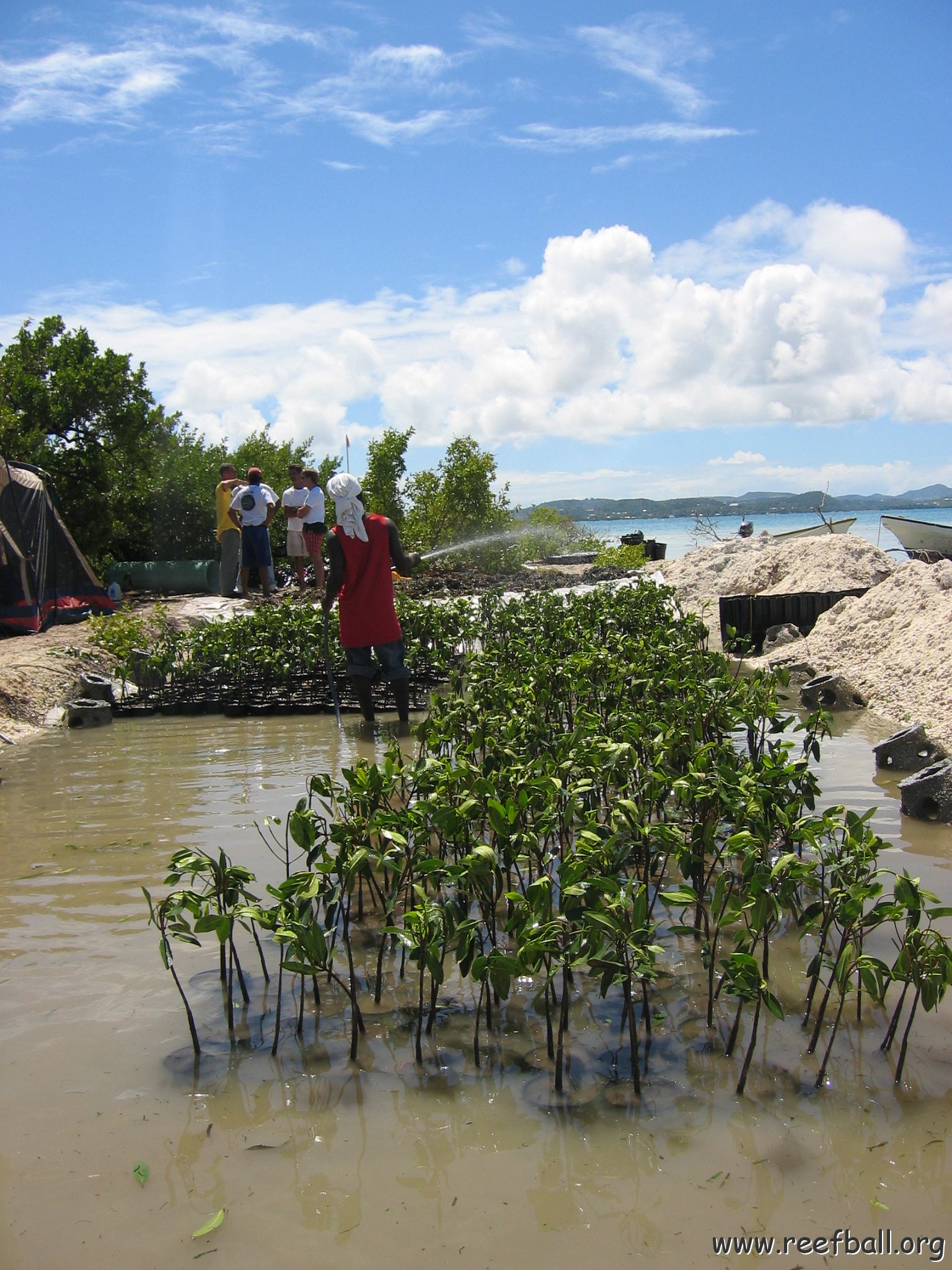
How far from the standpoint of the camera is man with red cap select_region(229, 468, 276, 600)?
12938 millimetres

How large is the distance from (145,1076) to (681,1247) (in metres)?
1.72

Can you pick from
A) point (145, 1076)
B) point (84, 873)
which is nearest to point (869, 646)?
point (84, 873)

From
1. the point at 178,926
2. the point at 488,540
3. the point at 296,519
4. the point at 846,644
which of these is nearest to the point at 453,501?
the point at 488,540

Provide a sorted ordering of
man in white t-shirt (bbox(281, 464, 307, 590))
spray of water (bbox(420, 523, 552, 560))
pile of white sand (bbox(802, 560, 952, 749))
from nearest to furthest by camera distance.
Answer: pile of white sand (bbox(802, 560, 952, 749)), man in white t-shirt (bbox(281, 464, 307, 590)), spray of water (bbox(420, 523, 552, 560))

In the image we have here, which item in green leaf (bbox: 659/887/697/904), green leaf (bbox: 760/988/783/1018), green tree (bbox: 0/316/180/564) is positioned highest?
green tree (bbox: 0/316/180/564)

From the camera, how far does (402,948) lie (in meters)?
3.91

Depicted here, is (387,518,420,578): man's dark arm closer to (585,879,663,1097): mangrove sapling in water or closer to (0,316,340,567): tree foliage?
(585,879,663,1097): mangrove sapling in water

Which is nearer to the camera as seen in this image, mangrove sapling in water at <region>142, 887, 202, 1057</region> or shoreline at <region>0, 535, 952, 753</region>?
mangrove sapling in water at <region>142, 887, 202, 1057</region>

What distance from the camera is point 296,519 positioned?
1398 cm

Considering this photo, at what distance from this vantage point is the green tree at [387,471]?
2011 cm

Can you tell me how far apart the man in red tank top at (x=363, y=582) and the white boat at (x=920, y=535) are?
12.0 meters

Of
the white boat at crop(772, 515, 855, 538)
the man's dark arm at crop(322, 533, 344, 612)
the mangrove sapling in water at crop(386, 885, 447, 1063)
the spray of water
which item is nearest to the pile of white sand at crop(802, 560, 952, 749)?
the man's dark arm at crop(322, 533, 344, 612)

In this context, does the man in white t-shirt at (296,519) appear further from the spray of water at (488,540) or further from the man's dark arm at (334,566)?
the man's dark arm at (334,566)

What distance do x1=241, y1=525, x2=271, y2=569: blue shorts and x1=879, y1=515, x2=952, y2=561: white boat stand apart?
10.8 metres
